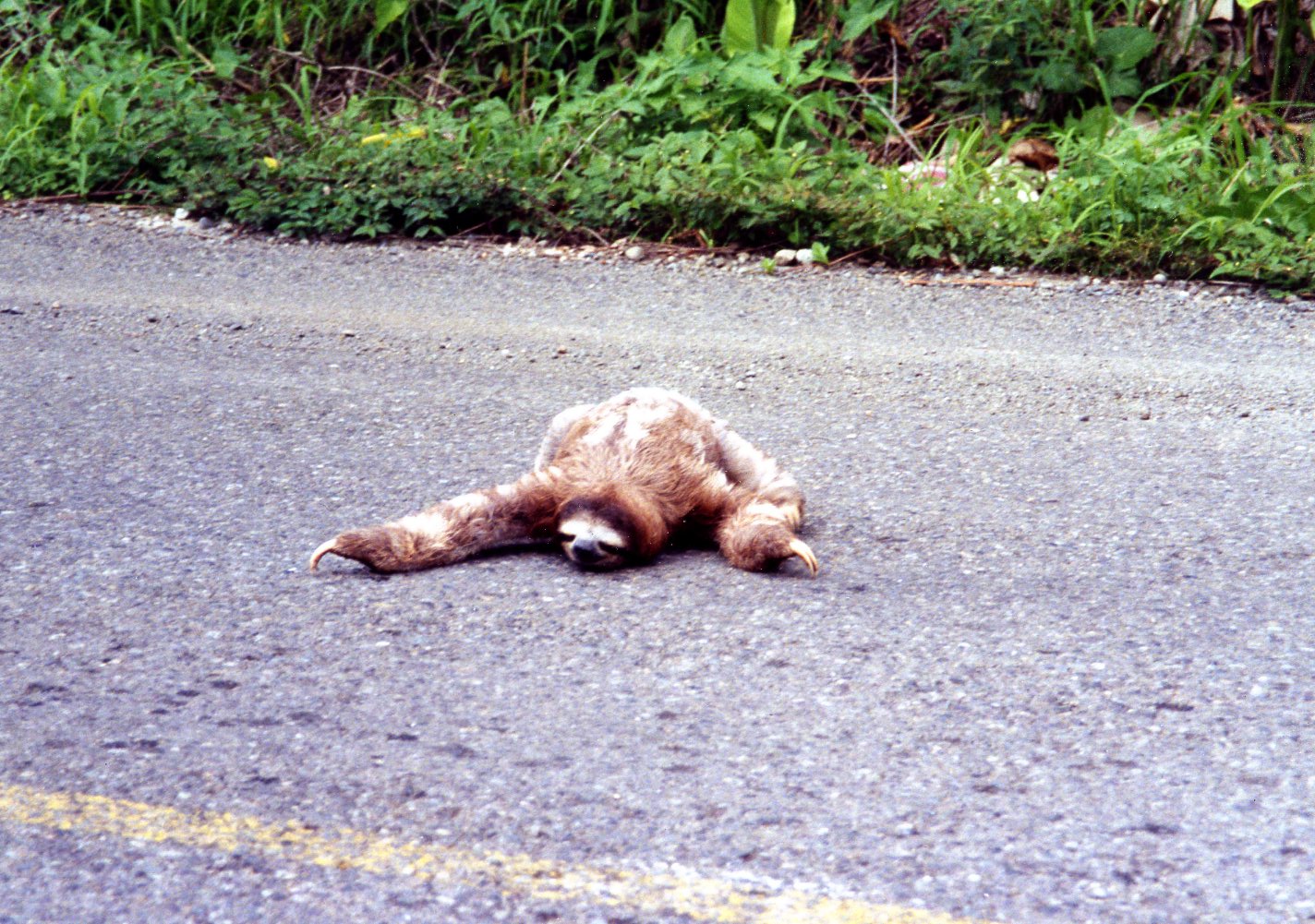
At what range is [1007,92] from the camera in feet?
32.8

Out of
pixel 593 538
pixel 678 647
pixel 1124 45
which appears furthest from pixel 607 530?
pixel 1124 45

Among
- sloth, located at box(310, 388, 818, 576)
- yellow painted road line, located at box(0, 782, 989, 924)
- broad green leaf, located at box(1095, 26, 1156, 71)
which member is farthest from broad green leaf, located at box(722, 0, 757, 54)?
yellow painted road line, located at box(0, 782, 989, 924)

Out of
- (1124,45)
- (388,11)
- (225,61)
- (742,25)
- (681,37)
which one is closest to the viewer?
(1124,45)

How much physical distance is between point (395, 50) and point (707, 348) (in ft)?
19.6

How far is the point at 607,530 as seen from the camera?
401cm

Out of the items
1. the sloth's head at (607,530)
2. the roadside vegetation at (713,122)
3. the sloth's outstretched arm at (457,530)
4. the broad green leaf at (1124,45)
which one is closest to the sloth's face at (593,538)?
the sloth's head at (607,530)

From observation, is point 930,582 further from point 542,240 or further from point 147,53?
point 147,53

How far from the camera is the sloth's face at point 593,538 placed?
13.2 ft

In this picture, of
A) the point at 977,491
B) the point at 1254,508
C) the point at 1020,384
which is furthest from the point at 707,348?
the point at 1254,508

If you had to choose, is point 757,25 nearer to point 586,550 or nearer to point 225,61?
point 225,61

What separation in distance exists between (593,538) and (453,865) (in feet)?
4.76

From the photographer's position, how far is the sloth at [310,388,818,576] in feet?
13.3

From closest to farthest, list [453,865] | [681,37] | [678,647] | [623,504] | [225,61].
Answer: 1. [453,865]
2. [678,647]
3. [623,504]
4. [681,37]
5. [225,61]

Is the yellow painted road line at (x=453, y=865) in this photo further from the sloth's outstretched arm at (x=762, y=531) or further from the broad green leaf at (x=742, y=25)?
the broad green leaf at (x=742, y=25)
